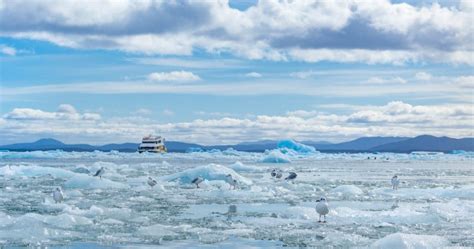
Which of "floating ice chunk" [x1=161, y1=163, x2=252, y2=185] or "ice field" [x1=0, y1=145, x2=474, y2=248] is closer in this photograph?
"ice field" [x1=0, y1=145, x2=474, y2=248]

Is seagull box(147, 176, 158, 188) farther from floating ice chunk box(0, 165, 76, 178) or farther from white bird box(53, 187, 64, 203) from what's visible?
floating ice chunk box(0, 165, 76, 178)

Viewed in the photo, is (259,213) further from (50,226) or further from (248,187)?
(248,187)

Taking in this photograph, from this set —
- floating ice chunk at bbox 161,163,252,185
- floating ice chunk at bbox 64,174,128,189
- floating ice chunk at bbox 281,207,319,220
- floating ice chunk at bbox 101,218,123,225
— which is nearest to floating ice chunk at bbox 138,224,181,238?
floating ice chunk at bbox 101,218,123,225

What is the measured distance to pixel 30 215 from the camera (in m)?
13.2

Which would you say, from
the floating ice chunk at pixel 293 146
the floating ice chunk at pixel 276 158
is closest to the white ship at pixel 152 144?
the floating ice chunk at pixel 293 146

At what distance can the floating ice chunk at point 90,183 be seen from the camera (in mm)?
23225

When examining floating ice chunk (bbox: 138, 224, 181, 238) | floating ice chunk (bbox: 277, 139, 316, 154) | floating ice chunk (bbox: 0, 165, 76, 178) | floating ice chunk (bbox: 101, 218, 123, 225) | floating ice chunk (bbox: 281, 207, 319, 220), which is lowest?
floating ice chunk (bbox: 138, 224, 181, 238)

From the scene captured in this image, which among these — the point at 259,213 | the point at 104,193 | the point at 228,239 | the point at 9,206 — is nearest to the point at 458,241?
the point at 228,239

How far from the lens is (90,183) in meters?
23.6

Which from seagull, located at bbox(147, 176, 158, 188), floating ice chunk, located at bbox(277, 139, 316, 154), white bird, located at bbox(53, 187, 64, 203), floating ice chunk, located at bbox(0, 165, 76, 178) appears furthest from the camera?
floating ice chunk, located at bbox(277, 139, 316, 154)

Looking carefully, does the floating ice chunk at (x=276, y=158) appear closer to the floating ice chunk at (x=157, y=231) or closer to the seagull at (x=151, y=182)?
the seagull at (x=151, y=182)

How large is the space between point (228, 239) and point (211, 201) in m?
7.18

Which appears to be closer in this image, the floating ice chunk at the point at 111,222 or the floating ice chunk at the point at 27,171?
the floating ice chunk at the point at 111,222

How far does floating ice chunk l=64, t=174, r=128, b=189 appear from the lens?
Result: 2323 centimetres
